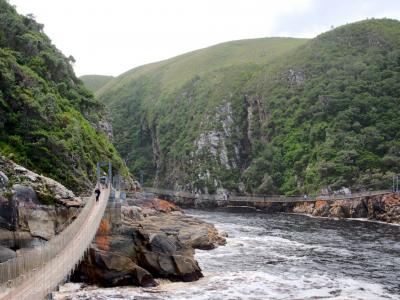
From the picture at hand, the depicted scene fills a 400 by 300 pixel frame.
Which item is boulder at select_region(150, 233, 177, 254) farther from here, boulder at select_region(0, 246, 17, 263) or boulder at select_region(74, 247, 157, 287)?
boulder at select_region(0, 246, 17, 263)

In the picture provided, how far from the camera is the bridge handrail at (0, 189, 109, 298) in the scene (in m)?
20.1

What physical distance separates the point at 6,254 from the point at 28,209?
17.1 feet

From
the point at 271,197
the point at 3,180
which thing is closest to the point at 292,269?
the point at 3,180

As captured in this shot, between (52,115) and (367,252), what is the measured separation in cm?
3209

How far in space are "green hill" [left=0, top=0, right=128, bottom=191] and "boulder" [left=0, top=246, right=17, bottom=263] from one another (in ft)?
43.9

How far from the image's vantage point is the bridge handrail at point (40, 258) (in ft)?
65.9

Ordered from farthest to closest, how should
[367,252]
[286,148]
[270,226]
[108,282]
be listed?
[286,148] < [270,226] < [367,252] < [108,282]

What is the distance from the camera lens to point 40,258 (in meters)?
23.1

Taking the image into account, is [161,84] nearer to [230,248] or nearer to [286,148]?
[286,148]

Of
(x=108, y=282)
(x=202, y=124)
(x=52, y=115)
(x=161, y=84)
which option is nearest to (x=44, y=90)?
(x=52, y=115)

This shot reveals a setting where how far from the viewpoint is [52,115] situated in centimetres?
5116

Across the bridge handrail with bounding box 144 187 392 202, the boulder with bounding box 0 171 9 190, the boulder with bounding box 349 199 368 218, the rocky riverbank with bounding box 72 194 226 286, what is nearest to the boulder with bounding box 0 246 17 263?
the rocky riverbank with bounding box 72 194 226 286

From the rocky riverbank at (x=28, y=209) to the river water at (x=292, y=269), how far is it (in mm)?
4801

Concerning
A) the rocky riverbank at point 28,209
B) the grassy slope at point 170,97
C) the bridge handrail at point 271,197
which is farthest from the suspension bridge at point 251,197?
the rocky riverbank at point 28,209
